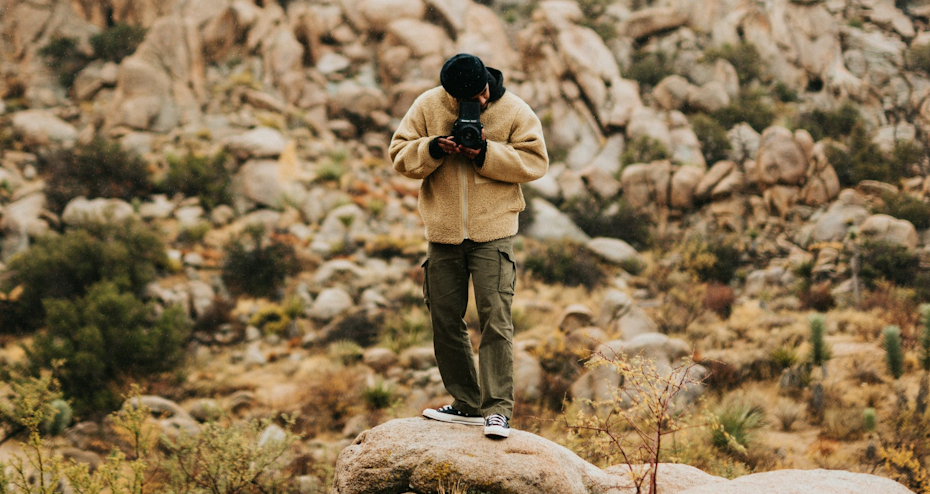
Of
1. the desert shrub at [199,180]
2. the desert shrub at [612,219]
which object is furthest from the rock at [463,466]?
the desert shrub at [199,180]

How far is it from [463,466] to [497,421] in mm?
301

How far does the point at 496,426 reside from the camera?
288cm

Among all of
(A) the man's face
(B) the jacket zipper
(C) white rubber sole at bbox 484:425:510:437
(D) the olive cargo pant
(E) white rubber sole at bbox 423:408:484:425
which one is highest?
(A) the man's face

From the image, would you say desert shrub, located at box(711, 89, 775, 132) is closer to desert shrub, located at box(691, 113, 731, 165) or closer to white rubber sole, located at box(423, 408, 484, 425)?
desert shrub, located at box(691, 113, 731, 165)

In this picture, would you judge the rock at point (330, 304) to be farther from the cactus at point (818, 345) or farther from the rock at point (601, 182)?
the rock at point (601, 182)

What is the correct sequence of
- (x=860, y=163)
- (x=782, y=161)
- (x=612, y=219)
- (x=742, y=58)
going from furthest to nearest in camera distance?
(x=742, y=58), (x=612, y=219), (x=860, y=163), (x=782, y=161)

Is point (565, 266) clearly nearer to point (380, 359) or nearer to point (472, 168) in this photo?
point (380, 359)

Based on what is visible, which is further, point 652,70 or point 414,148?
point 652,70

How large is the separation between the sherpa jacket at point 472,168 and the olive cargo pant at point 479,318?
115mm

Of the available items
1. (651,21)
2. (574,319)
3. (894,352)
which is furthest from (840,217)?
(651,21)

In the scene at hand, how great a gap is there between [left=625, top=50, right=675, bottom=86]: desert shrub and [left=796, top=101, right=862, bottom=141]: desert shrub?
16.9ft

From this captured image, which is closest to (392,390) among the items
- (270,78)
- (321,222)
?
(321,222)

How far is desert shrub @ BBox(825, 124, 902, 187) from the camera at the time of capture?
14984 mm

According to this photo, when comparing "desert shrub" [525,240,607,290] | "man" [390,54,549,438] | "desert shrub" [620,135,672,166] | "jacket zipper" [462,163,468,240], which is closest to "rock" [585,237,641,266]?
"desert shrub" [525,240,607,290]
